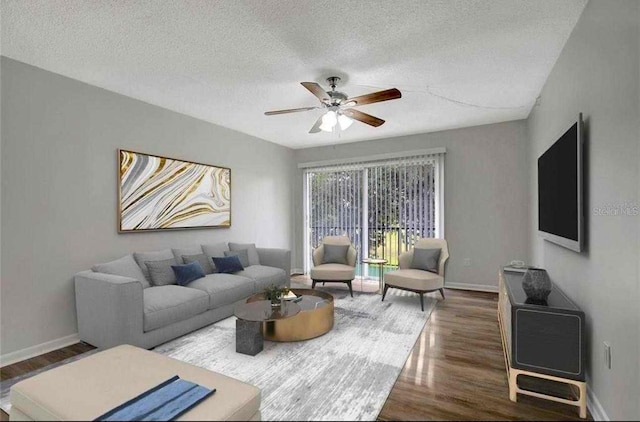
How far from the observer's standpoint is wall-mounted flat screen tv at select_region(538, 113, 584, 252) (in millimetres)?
2029

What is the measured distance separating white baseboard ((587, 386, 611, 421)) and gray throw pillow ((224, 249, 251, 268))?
3769 mm

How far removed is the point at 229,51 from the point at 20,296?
284 centimetres

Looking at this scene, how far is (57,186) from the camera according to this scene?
303 cm

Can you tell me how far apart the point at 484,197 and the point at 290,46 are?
388 centimetres

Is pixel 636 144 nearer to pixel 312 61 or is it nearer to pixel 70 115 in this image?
pixel 312 61

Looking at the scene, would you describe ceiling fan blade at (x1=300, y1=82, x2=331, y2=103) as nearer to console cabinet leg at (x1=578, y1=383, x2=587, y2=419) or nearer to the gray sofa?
the gray sofa

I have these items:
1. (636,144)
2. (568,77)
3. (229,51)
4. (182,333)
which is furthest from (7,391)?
(568,77)

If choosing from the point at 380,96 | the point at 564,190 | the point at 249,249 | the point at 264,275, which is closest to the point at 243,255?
the point at 249,249

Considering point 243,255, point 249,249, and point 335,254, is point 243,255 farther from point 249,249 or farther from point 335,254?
point 335,254

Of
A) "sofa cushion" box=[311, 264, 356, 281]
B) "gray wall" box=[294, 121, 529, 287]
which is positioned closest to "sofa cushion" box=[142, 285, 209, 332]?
"sofa cushion" box=[311, 264, 356, 281]

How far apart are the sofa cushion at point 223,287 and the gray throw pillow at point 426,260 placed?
2.28 metres

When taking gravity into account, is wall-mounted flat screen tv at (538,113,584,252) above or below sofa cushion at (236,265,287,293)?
above

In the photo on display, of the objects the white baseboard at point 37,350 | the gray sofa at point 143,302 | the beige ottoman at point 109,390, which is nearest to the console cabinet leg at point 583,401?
the beige ottoman at point 109,390

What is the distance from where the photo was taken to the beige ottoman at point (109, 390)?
139 cm
